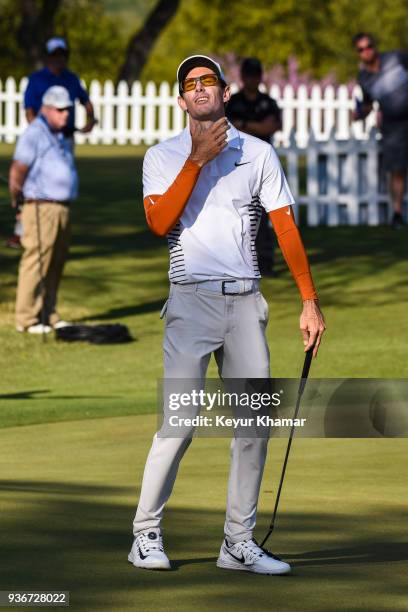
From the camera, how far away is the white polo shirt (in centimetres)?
588

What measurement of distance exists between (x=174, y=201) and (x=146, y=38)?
39762 millimetres

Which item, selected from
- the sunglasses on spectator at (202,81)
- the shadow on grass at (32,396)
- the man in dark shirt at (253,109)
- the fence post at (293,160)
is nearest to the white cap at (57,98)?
the man in dark shirt at (253,109)

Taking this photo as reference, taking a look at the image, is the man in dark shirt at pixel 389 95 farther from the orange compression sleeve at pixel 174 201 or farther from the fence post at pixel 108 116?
the fence post at pixel 108 116

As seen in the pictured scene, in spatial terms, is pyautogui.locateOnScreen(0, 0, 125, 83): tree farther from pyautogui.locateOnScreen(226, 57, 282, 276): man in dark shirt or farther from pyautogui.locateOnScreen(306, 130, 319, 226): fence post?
pyautogui.locateOnScreen(226, 57, 282, 276): man in dark shirt

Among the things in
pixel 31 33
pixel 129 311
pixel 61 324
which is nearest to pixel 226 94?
pixel 61 324

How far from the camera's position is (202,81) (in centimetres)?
583

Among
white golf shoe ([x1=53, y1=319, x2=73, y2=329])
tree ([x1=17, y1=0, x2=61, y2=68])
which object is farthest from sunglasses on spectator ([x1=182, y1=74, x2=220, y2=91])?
tree ([x1=17, y1=0, x2=61, y2=68])

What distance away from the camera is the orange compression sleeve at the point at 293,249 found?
232 inches

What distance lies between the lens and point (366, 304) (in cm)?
1691

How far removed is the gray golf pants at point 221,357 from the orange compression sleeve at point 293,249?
166 mm

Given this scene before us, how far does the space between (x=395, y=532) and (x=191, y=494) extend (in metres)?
1.20

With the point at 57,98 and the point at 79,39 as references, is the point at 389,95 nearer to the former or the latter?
the point at 57,98

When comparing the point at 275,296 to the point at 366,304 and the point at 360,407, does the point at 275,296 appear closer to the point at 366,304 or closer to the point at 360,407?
the point at 366,304

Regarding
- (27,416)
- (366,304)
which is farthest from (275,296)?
(27,416)
